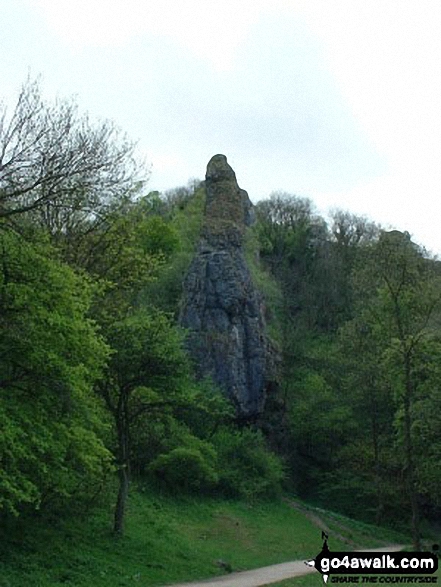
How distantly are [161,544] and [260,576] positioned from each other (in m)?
3.58

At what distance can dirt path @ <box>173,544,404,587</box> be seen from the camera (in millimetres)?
18047

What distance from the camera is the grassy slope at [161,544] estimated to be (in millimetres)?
16891

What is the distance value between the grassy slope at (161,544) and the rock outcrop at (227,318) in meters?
7.19

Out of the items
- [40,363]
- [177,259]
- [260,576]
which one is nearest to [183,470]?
[260,576]

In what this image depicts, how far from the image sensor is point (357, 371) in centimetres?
4375

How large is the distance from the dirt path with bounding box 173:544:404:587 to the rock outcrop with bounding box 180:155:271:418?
17452 mm

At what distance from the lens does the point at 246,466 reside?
37844 mm

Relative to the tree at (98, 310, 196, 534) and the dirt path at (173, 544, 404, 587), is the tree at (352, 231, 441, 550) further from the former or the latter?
the tree at (98, 310, 196, 534)

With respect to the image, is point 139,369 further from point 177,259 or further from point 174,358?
point 177,259

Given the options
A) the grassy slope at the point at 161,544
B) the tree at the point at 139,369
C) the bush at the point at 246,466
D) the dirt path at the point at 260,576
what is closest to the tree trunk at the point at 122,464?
the tree at the point at 139,369

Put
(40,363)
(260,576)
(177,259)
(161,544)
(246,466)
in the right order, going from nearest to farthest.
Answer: (40,363)
(260,576)
(161,544)
(246,466)
(177,259)

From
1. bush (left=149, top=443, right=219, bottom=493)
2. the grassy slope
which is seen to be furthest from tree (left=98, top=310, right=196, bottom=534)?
bush (left=149, top=443, right=219, bottom=493)

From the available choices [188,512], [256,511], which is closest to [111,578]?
[188,512]

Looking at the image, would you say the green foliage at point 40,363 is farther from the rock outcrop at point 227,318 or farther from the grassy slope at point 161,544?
the rock outcrop at point 227,318
